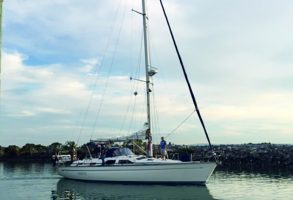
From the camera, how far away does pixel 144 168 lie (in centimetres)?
2984

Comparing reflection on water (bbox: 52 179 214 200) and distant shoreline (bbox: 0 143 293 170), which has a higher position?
distant shoreline (bbox: 0 143 293 170)

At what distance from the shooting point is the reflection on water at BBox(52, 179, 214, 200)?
969 inches

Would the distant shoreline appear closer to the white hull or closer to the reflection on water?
the white hull

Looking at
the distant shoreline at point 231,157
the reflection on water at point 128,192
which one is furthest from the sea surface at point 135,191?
the distant shoreline at point 231,157

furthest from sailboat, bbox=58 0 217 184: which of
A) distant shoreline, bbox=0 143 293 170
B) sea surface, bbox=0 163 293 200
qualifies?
distant shoreline, bbox=0 143 293 170

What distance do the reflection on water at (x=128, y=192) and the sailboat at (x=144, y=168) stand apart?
82 cm

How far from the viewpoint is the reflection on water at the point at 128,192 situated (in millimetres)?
24625

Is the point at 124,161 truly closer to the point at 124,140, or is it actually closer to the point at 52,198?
the point at 124,140

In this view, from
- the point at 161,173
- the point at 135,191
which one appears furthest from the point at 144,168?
the point at 135,191

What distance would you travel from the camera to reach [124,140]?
3384cm

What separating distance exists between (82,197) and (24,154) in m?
53.6

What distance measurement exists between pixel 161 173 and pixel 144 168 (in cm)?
126

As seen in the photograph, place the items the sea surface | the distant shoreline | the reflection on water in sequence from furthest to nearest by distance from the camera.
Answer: the distant shoreline, the reflection on water, the sea surface

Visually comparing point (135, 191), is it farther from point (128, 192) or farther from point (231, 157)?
point (231, 157)
